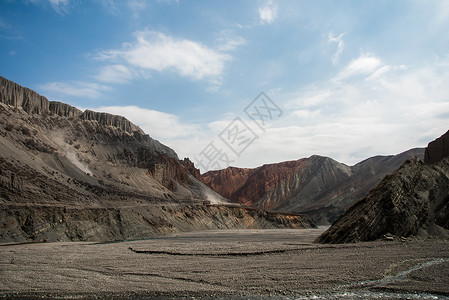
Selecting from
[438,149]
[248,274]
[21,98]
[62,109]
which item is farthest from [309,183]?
[248,274]

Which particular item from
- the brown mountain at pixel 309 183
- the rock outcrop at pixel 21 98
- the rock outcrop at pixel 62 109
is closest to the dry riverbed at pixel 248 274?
the rock outcrop at pixel 21 98

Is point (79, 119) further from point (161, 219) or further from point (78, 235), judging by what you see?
point (78, 235)

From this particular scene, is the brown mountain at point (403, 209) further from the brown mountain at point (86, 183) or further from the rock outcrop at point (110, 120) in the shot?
the rock outcrop at point (110, 120)

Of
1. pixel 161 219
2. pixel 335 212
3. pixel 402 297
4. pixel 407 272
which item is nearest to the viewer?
pixel 402 297

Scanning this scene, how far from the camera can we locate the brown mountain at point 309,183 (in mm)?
104562

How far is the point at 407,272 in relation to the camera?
484 inches

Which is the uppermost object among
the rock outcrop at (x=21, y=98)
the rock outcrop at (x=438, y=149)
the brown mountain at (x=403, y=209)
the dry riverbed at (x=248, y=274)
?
the rock outcrop at (x=21, y=98)

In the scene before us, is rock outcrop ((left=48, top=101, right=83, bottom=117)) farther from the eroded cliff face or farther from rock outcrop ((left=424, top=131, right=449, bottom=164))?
rock outcrop ((left=424, top=131, right=449, bottom=164))

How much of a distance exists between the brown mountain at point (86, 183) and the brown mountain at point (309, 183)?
99.0 feet

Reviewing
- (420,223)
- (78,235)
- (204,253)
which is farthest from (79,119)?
(420,223)

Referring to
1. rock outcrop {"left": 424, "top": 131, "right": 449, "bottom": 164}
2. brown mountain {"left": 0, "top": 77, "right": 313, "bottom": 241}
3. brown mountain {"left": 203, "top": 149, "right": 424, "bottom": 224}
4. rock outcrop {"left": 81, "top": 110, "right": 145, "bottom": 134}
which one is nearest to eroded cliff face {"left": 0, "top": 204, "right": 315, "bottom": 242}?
brown mountain {"left": 0, "top": 77, "right": 313, "bottom": 241}

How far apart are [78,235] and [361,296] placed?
98.7 feet

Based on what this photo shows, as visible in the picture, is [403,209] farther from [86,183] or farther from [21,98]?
[21,98]

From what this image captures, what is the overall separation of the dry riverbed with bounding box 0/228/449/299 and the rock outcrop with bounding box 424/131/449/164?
11.8m
